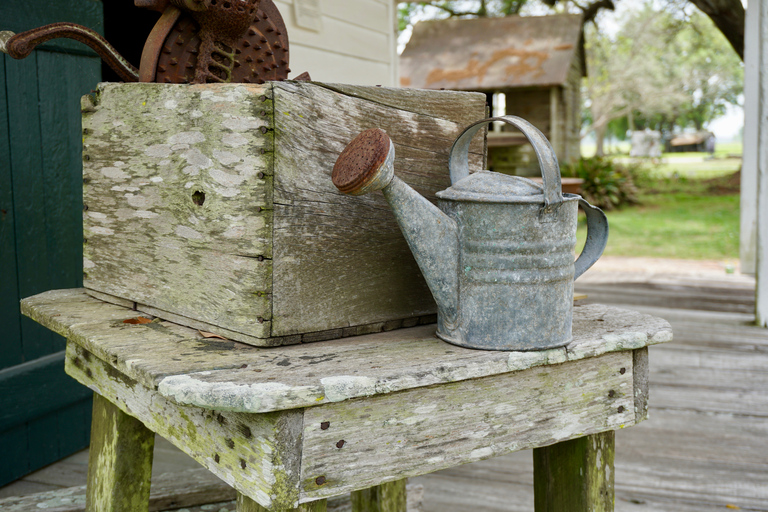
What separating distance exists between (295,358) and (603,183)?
37.8 feet

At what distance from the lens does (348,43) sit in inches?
135

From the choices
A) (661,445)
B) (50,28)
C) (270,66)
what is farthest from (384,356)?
(661,445)

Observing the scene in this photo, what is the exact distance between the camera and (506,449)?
3.46 feet

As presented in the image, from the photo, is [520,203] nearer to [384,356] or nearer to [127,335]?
[384,356]

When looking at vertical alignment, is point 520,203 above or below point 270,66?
below

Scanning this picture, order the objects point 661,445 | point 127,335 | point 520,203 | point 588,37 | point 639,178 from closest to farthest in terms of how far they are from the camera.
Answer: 1. point 520,203
2. point 127,335
3. point 661,445
4. point 639,178
5. point 588,37

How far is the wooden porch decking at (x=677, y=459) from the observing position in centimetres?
210

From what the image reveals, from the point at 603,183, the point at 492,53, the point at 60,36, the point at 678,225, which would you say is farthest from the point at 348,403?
the point at 603,183

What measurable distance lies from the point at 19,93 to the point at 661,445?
2.56 meters

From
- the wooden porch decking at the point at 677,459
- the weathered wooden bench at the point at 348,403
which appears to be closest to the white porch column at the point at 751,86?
the wooden porch decking at the point at 677,459

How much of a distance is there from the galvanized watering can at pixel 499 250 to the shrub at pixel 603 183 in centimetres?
1057

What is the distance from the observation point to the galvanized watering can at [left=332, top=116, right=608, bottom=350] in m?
1.00

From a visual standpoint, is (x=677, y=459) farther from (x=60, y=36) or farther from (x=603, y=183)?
(x=603, y=183)

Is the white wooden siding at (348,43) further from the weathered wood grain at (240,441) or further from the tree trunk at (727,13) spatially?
the tree trunk at (727,13)
